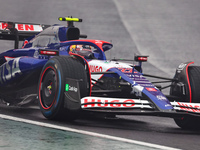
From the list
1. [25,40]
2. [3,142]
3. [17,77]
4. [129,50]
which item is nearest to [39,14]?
[129,50]

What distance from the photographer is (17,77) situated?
9.31m

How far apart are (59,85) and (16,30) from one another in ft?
14.5

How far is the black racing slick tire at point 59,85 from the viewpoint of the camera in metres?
7.22

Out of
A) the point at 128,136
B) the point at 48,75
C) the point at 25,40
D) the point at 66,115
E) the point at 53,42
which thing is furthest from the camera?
the point at 25,40

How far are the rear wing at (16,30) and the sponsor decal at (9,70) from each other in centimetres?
148

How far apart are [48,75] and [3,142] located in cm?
255

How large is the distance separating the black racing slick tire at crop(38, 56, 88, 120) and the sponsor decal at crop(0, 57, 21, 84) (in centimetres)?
168

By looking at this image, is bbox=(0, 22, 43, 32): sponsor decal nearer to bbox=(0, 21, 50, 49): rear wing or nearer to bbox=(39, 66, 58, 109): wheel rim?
bbox=(0, 21, 50, 49): rear wing

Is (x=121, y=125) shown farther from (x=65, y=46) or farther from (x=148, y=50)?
(x=148, y=50)

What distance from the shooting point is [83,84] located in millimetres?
7383

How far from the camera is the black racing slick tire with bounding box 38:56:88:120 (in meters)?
7.22

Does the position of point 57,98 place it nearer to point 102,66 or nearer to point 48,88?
point 48,88

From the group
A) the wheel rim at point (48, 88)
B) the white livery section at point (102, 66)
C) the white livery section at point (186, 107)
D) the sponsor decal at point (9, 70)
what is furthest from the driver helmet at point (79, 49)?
the white livery section at point (186, 107)

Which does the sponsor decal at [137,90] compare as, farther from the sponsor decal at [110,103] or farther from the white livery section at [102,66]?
the white livery section at [102,66]
